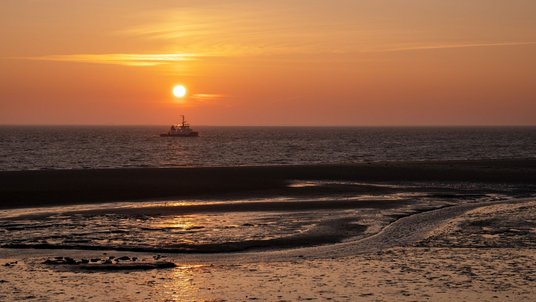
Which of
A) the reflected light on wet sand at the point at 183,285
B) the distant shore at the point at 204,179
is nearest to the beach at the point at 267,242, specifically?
the reflected light on wet sand at the point at 183,285

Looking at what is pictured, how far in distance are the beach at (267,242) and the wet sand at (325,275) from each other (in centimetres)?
5

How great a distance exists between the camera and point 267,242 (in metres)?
23.7

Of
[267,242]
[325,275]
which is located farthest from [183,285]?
[267,242]

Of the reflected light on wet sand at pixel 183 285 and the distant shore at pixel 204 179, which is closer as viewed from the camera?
the reflected light on wet sand at pixel 183 285

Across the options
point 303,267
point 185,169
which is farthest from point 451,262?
point 185,169

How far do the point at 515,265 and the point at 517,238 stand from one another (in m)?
5.12

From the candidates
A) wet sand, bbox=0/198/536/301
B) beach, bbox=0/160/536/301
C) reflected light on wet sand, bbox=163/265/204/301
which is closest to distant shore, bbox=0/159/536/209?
beach, bbox=0/160/536/301

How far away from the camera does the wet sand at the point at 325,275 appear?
1619cm

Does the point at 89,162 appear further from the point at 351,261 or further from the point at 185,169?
the point at 351,261

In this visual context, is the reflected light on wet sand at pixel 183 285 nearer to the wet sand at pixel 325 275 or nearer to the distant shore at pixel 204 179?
the wet sand at pixel 325 275

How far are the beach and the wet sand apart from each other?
0.05 metres

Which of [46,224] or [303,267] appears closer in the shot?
[303,267]

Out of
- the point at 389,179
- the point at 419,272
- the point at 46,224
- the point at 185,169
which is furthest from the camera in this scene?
the point at 185,169

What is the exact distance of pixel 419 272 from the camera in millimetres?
18594
